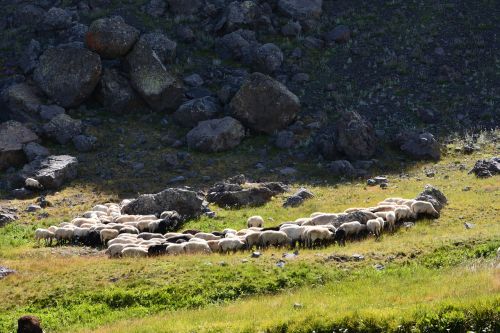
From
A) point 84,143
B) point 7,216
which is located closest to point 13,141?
point 84,143

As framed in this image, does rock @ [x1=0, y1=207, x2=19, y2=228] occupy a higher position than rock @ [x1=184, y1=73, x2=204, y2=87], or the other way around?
rock @ [x1=184, y1=73, x2=204, y2=87]

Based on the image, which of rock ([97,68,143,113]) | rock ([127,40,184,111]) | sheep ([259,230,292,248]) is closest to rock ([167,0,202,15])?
rock ([127,40,184,111])

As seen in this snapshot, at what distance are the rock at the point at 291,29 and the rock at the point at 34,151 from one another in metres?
23.8

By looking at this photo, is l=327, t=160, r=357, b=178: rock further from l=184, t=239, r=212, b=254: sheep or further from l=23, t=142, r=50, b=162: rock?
l=23, t=142, r=50, b=162: rock

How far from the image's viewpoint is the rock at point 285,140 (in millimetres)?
48469

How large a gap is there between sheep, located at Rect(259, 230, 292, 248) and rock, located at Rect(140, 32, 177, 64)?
1261 inches

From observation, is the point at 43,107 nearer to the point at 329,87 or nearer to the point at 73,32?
the point at 73,32

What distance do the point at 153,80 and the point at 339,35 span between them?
17438 mm

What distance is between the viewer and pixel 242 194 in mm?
38250

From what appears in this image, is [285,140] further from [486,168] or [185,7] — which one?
[185,7]

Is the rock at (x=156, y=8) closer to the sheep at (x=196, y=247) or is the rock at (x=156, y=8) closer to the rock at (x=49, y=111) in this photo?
the rock at (x=49, y=111)

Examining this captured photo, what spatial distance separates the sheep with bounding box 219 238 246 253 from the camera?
27.1 meters

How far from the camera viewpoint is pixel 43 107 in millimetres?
51094

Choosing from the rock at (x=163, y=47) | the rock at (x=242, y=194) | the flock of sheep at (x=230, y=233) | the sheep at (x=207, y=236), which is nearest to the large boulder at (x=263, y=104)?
the rock at (x=163, y=47)
